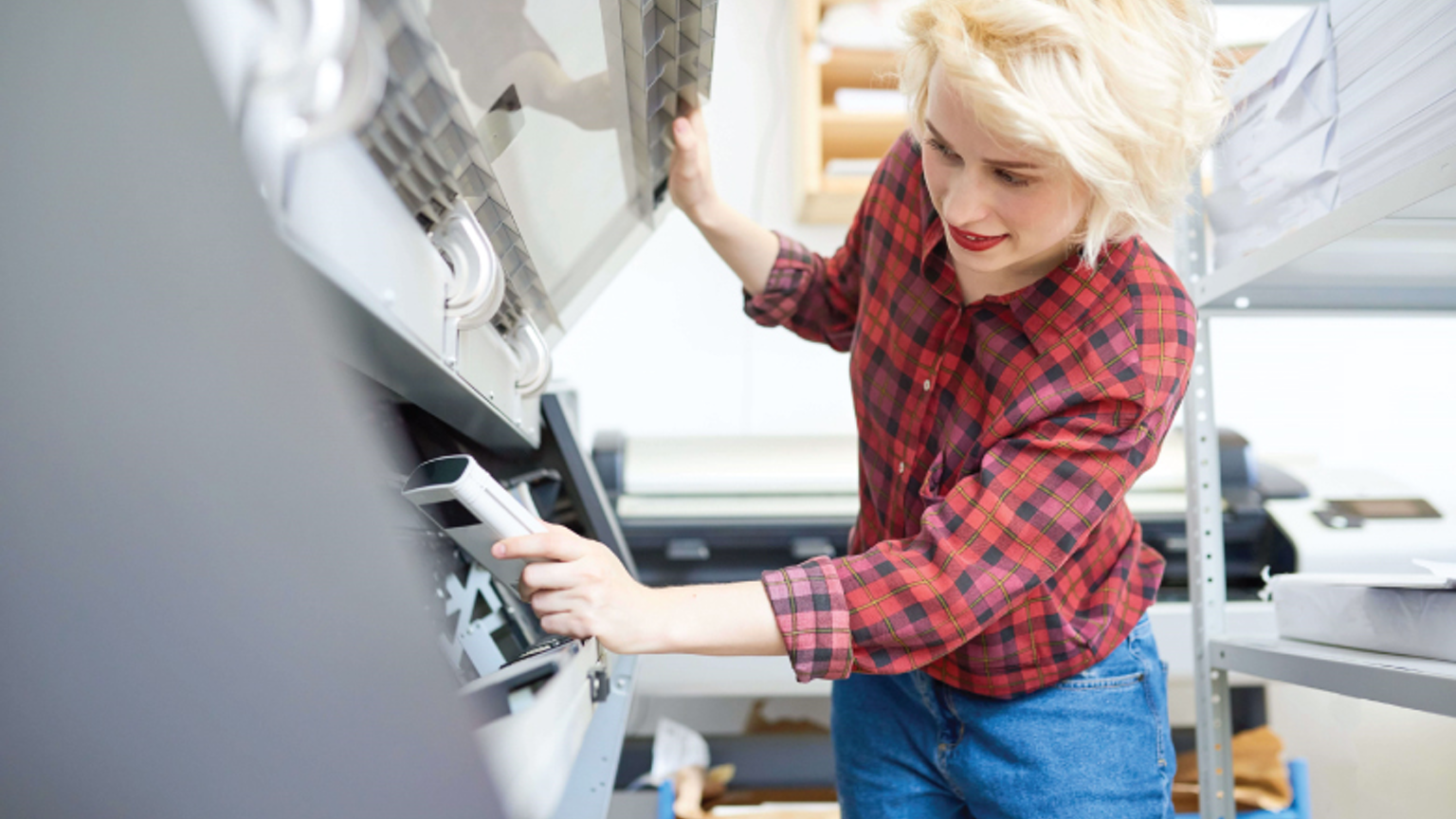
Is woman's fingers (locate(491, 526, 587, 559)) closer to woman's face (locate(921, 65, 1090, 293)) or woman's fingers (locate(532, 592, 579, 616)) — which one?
woman's fingers (locate(532, 592, 579, 616))

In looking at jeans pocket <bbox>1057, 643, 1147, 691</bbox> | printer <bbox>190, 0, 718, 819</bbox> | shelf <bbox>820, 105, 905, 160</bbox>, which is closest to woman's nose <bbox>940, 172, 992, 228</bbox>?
printer <bbox>190, 0, 718, 819</bbox>

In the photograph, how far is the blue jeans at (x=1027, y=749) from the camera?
0.86 m

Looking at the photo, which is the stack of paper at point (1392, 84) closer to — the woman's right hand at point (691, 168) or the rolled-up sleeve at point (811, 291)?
the rolled-up sleeve at point (811, 291)

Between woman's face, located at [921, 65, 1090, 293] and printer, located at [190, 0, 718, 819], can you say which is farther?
woman's face, located at [921, 65, 1090, 293]

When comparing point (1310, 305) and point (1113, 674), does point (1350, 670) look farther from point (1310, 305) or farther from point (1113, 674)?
point (1310, 305)

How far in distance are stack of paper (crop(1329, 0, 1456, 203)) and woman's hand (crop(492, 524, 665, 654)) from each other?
0.83 metres

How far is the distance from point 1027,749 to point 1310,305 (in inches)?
27.7

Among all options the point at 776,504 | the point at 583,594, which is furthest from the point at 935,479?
the point at 776,504

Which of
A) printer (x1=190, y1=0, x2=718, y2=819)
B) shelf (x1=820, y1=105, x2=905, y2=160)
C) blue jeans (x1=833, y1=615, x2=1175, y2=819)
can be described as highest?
shelf (x1=820, y1=105, x2=905, y2=160)

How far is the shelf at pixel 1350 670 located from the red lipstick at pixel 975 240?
50 centimetres

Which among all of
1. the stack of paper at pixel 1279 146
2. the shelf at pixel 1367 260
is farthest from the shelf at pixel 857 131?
the shelf at pixel 1367 260

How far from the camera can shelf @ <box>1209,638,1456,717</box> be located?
757 millimetres

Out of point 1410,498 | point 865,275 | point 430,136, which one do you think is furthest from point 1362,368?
point 430,136

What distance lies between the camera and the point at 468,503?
1.81 ft
